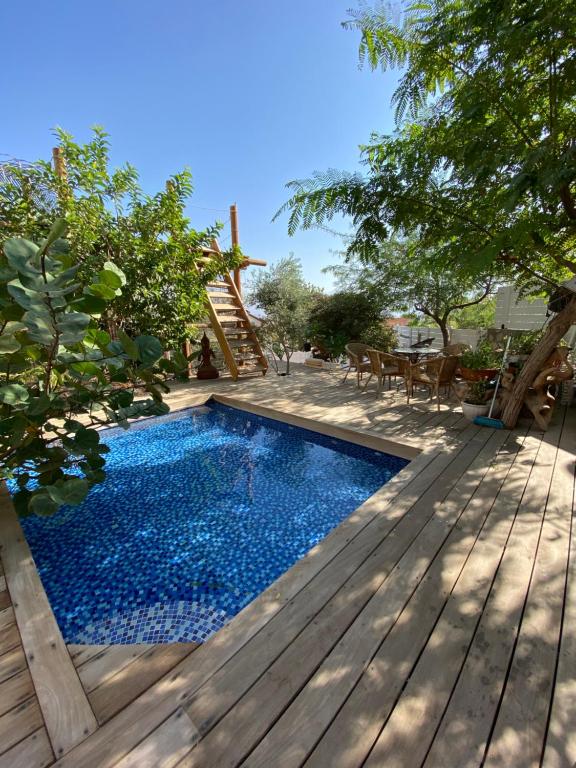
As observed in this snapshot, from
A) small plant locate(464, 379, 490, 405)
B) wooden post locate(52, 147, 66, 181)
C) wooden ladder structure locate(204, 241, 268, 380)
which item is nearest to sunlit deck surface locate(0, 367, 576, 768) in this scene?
small plant locate(464, 379, 490, 405)

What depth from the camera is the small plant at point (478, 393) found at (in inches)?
165

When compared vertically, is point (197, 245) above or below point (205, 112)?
below

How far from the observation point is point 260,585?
2213 millimetres

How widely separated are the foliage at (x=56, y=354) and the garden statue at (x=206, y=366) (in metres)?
5.32

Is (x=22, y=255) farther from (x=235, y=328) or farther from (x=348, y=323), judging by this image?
(x=348, y=323)

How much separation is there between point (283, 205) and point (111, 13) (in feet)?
16.3

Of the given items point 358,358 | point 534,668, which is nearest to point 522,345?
point 358,358

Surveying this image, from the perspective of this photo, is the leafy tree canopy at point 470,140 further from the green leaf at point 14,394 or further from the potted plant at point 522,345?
the green leaf at point 14,394

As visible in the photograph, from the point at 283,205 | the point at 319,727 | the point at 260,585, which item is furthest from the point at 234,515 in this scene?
the point at 283,205

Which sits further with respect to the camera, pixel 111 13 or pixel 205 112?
pixel 205 112

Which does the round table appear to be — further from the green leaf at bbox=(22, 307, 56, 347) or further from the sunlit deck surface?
the green leaf at bbox=(22, 307, 56, 347)

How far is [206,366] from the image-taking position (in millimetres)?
7328

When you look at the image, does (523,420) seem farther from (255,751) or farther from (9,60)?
(9,60)

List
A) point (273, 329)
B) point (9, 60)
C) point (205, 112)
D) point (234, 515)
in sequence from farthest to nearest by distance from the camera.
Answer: point (273, 329), point (205, 112), point (9, 60), point (234, 515)
